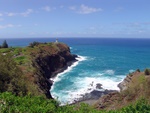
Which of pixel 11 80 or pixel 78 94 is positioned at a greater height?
pixel 11 80

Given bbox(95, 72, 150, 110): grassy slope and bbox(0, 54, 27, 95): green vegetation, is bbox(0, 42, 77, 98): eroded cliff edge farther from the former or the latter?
bbox(95, 72, 150, 110): grassy slope

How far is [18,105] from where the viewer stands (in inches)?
674

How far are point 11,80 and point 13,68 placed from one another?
418 centimetres

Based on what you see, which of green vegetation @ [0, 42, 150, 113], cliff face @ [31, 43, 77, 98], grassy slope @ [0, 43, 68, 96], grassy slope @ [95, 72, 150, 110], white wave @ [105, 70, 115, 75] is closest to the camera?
green vegetation @ [0, 42, 150, 113]

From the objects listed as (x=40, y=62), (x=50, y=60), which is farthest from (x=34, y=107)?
(x=50, y=60)

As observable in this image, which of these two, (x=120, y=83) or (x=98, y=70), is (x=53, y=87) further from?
(x=98, y=70)

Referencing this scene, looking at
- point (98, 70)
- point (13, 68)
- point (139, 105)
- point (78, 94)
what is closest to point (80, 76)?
point (98, 70)

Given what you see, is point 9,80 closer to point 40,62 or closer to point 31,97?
point 31,97

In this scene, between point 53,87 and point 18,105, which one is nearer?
point 18,105

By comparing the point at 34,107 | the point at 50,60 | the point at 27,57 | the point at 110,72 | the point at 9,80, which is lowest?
the point at 110,72

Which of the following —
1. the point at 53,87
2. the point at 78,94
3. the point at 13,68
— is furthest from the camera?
the point at 53,87

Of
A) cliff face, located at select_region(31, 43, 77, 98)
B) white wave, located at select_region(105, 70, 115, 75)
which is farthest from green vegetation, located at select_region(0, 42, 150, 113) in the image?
white wave, located at select_region(105, 70, 115, 75)

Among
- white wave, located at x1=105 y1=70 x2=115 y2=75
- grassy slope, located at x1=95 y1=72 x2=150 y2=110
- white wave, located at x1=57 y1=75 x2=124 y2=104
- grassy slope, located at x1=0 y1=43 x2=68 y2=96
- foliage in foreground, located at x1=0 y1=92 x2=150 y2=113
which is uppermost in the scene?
foliage in foreground, located at x1=0 y1=92 x2=150 y2=113

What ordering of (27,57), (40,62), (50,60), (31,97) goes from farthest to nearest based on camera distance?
(50,60) → (40,62) → (27,57) → (31,97)
